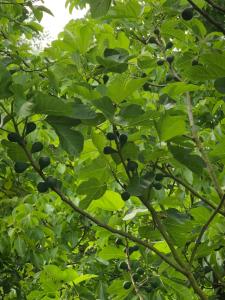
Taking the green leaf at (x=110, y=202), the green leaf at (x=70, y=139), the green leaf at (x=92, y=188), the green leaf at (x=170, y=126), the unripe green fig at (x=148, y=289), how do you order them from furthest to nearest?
the unripe green fig at (x=148, y=289)
the green leaf at (x=110, y=202)
the green leaf at (x=92, y=188)
the green leaf at (x=170, y=126)
the green leaf at (x=70, y=139)

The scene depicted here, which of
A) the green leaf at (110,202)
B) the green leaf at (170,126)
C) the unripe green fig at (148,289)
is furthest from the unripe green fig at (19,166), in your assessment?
the unripe green fig at (148,289)

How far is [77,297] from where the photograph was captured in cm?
234

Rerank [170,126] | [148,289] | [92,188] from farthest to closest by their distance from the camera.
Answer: [148,289], [92,188], [170,126]

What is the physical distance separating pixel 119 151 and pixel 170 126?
0.16 metres

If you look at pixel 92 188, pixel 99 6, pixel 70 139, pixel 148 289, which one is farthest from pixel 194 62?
pixel 148 289

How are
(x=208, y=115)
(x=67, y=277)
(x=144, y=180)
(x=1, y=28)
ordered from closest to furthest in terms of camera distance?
(x=144, y=180) → (x=67, y=277) → (x=1, y=28) → (x=208, y=115)

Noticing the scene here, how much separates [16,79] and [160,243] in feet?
3.26

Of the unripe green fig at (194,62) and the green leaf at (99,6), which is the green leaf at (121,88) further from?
the unripe green fig at (194,62)

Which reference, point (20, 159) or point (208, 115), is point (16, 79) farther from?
point (208, 115)

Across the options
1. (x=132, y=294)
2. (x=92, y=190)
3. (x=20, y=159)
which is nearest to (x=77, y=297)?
(x=132, y=294)

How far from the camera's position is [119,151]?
1.28m

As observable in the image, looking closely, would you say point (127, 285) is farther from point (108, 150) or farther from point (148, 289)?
point (108, 150)

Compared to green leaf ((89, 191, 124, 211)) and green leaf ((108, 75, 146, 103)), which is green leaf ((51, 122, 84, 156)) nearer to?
green leaf ((108, 75, 146, 103))

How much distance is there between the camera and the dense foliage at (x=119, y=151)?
117cm
